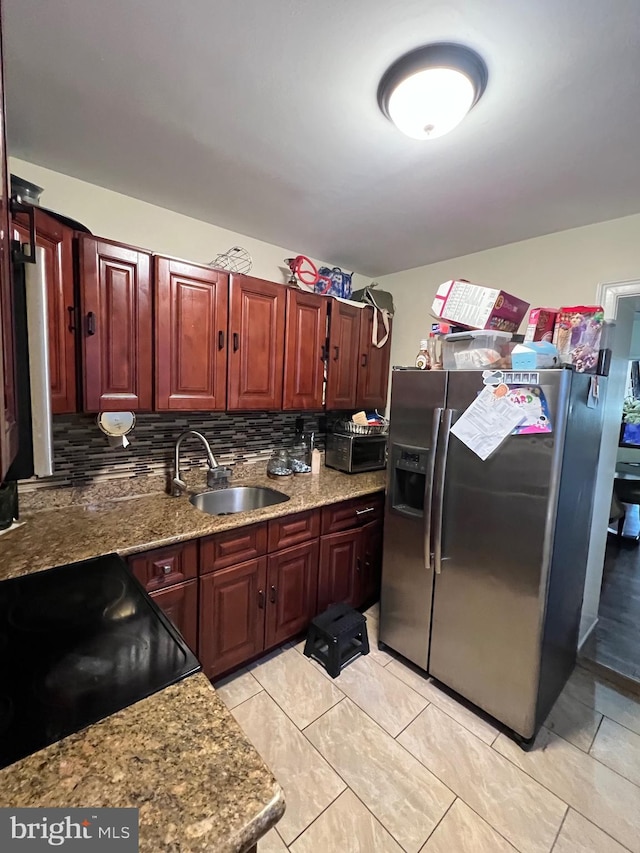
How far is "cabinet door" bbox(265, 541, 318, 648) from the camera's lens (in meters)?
1.92

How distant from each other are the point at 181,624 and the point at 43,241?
1.67 m

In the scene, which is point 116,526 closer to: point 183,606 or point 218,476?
point 183,606

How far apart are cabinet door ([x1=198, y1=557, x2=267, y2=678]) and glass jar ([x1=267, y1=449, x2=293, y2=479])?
0.70m

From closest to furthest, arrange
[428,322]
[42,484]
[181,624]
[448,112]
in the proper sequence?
1. [448,112]
2. [181,624]
3. [42,484]
4. [428,322]

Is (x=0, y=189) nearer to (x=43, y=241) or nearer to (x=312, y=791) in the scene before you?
(x=43, y=241)

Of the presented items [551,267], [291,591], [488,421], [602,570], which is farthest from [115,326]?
[602,570]

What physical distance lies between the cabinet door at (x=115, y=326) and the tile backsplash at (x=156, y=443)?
31 centimetres

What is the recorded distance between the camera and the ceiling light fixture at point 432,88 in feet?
3.42

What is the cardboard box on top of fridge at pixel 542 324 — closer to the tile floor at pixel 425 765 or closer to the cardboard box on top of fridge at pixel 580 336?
the cardboard box on top of fridge at pixel 580 336

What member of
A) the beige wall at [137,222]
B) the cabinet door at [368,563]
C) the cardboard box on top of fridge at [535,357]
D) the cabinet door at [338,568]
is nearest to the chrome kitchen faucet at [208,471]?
the cabinet door at [338,568]

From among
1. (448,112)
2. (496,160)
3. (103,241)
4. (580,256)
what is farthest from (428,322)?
(103,241)

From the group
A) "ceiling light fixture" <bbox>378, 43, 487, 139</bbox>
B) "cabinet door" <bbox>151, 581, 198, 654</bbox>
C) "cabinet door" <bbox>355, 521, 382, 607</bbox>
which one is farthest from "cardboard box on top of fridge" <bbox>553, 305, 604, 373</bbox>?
"cabinet door" <bbox>151, 581, 198, 654</bbox>

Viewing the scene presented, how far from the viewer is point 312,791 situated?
1.34 m

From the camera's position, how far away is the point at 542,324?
5.69ft
